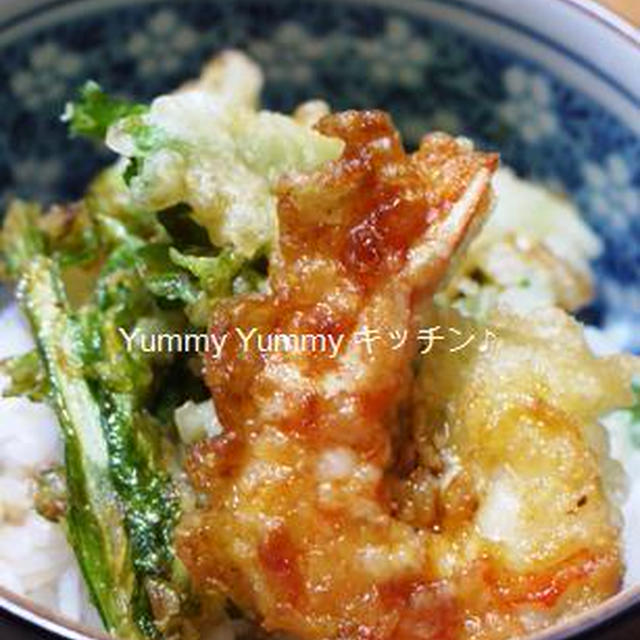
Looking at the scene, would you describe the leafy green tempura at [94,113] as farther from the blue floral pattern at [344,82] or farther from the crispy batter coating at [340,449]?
the crispy batter coating at [340,449]

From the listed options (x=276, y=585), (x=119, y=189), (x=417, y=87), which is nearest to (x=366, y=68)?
(x=417, y=87)

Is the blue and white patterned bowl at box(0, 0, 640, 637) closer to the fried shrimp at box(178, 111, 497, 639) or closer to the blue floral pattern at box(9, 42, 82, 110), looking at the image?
the blue floral pattern at box(9, 42, 82, 110)

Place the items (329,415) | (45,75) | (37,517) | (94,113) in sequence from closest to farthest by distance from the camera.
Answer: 1. (329,415)
2. (37,517)
3. (94,113)
4. (45,75)

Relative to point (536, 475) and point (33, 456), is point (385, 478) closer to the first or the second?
point (536, 475)

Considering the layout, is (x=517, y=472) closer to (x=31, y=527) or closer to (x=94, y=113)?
(x=31, y=527)

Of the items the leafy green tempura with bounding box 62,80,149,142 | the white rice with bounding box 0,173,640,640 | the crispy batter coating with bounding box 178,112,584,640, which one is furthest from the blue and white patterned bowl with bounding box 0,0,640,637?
the crispy batter coating with bounding box 178,112,584,640

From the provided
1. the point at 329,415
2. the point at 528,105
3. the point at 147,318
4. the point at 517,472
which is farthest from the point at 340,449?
the point at 528,105
